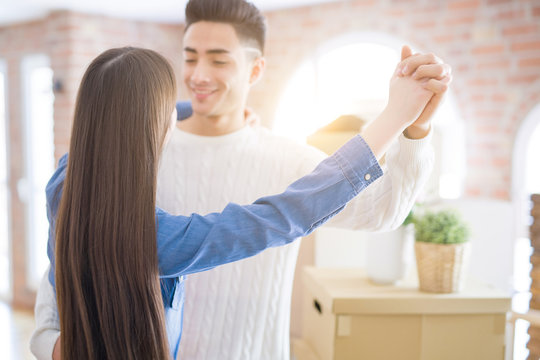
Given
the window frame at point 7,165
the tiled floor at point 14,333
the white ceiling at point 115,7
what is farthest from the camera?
the window frame at point 7,165

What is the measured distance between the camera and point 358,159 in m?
0.81

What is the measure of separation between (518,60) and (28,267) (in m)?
4.41

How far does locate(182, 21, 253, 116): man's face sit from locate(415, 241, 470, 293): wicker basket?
732 millimetres

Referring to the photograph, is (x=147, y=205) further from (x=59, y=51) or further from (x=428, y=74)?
(x=59, y=51)

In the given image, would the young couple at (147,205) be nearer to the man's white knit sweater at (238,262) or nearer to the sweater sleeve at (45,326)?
the sweater sleeve at (45,326)

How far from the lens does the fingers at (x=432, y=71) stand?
2.74ft

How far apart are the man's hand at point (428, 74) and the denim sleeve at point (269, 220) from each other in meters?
0.16

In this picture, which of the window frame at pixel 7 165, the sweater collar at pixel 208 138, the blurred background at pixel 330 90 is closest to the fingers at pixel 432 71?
the sweater collar at pixel 208 138

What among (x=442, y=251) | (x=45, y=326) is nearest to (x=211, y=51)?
(x=45, y=326)

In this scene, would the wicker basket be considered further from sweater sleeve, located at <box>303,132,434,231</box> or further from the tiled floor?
the tiled floor

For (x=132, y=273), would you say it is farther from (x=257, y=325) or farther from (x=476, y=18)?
(x=476, y=18)


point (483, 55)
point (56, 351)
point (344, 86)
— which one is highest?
point (483, 55)

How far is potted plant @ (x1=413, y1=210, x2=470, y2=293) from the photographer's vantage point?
1.42 meters

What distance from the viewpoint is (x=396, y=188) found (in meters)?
0.97
